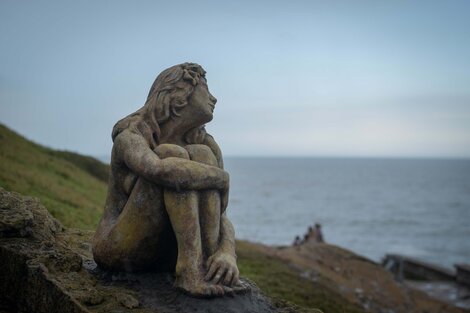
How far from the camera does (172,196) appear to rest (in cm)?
432

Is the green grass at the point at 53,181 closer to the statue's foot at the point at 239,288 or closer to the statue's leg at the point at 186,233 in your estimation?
the statue's leg at the point at 186,233

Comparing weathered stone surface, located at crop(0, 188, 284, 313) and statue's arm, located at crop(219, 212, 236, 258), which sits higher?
statue's arm, located at crop(219, 212, 236, 258)

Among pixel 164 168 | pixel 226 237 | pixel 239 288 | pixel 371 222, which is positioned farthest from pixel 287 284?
pixel 371 222

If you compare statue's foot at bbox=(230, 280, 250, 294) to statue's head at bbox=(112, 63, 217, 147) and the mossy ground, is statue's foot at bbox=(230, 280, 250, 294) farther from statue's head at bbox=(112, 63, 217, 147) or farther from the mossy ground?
the mossy ground

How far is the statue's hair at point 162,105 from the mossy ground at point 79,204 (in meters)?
4.85

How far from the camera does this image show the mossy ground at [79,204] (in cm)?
1043

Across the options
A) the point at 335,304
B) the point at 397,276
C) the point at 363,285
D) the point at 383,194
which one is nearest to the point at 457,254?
the point at 397,276

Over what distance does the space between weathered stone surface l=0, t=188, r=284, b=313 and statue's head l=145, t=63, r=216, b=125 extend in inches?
62.1

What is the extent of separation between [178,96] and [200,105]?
234 millimetres

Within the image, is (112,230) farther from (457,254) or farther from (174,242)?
(457,254)

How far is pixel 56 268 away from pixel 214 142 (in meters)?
1.95

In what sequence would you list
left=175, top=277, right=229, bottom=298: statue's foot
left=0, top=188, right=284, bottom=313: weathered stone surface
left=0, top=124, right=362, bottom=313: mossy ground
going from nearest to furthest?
1. left=0, top=188, right=284, bottom=313: weathered stone surface
2. left=175, top=277, right=229, bottom=298: statue's foot
3. left=0, top=124, right=362, bottom=313: mossy ground

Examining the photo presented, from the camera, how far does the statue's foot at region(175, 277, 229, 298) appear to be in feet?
13.7

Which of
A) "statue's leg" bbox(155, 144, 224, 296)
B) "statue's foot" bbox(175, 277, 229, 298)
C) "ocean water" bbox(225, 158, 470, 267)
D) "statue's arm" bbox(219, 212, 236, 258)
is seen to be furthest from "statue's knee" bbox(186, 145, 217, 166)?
"ocean water" bbox(225, 158, 470, 267)
